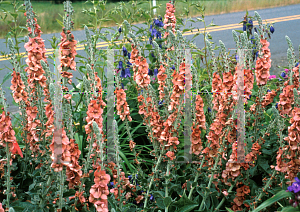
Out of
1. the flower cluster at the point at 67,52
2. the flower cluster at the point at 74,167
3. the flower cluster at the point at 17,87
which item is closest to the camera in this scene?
the flower cluster at the point at 74,167

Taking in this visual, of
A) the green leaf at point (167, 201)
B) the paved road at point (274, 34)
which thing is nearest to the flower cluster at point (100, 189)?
the green leaf at point (167, 201)

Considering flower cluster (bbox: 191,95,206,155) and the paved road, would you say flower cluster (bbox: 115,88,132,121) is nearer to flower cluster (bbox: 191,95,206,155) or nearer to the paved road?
flower cluster (bbox: 191,95,206,155)

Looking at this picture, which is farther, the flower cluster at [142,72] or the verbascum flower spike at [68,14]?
the flower cluster at [142,72]

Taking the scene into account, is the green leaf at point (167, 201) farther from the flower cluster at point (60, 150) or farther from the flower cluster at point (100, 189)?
the flower cluster at point (60, 150)

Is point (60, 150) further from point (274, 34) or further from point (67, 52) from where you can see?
point (274, 34)

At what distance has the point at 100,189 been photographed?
4.12ft

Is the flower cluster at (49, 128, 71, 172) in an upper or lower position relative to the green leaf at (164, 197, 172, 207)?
upper

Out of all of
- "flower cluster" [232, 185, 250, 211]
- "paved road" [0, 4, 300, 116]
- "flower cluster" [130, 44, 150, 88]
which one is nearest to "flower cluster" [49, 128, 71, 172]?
"flower cluster" [130, 44, 150, 88]

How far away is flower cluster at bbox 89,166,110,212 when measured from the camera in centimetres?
123

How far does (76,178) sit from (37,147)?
0.56 m

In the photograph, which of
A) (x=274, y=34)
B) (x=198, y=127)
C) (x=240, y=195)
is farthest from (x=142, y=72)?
(x=274, y=34)

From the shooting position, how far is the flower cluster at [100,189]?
123 centimetres

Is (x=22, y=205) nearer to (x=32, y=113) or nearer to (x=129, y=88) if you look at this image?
(x=32, y=113)

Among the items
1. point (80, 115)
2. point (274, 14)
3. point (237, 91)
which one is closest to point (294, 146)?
point (237, 91)
